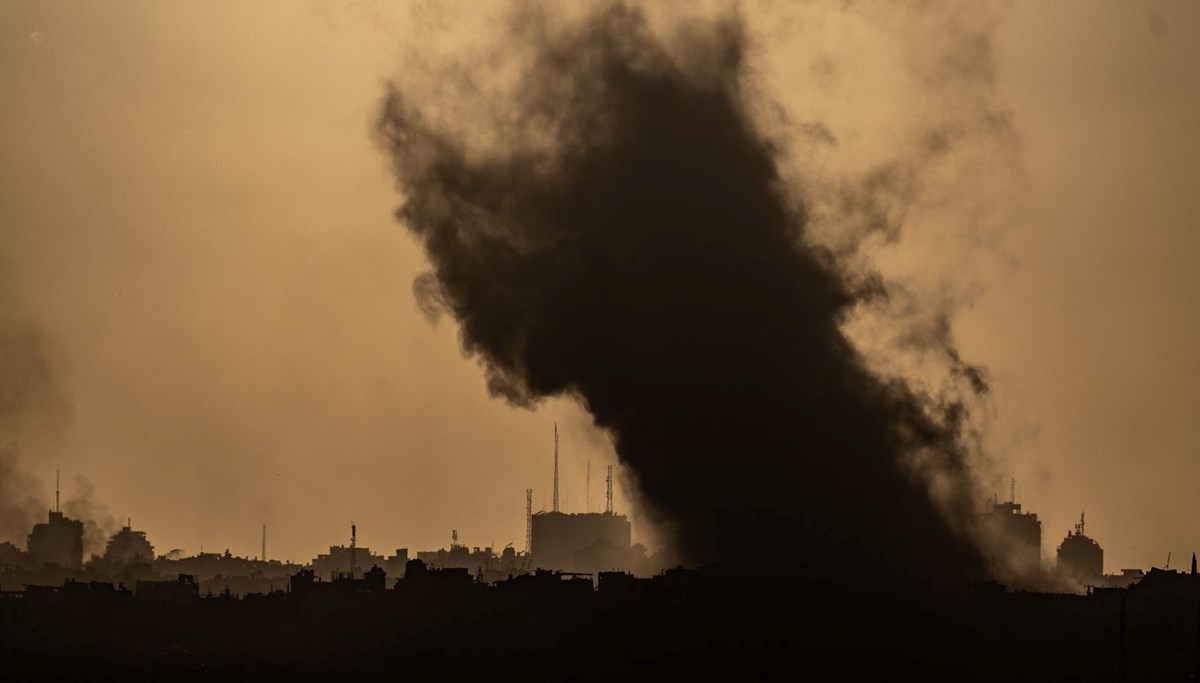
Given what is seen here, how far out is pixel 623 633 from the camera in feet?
470

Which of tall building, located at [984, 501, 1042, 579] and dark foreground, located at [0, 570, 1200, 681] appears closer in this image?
dark foreground, located at [0, 570, 1200, 681]

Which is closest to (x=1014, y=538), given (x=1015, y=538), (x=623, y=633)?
(x=1015, y=538)

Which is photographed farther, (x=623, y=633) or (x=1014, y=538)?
(x=1014, y=538)

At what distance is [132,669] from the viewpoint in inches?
5556

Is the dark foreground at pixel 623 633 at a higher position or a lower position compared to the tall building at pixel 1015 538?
lower

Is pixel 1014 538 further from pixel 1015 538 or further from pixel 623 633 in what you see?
pixel 623 633

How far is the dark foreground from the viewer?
13788cm

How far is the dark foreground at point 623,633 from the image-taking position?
452 feet

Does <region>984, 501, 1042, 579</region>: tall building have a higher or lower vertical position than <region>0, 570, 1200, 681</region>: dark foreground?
higher

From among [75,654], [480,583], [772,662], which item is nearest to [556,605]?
[480,583]

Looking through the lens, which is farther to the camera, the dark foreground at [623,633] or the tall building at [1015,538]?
the tall building at [1015,538]

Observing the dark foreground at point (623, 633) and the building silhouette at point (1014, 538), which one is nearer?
the dark foreground at point (623, 633)

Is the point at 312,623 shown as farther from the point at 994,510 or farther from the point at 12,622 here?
the point at 994,510

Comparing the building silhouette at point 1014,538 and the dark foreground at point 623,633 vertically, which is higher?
the building silhouette at point 1014,538
